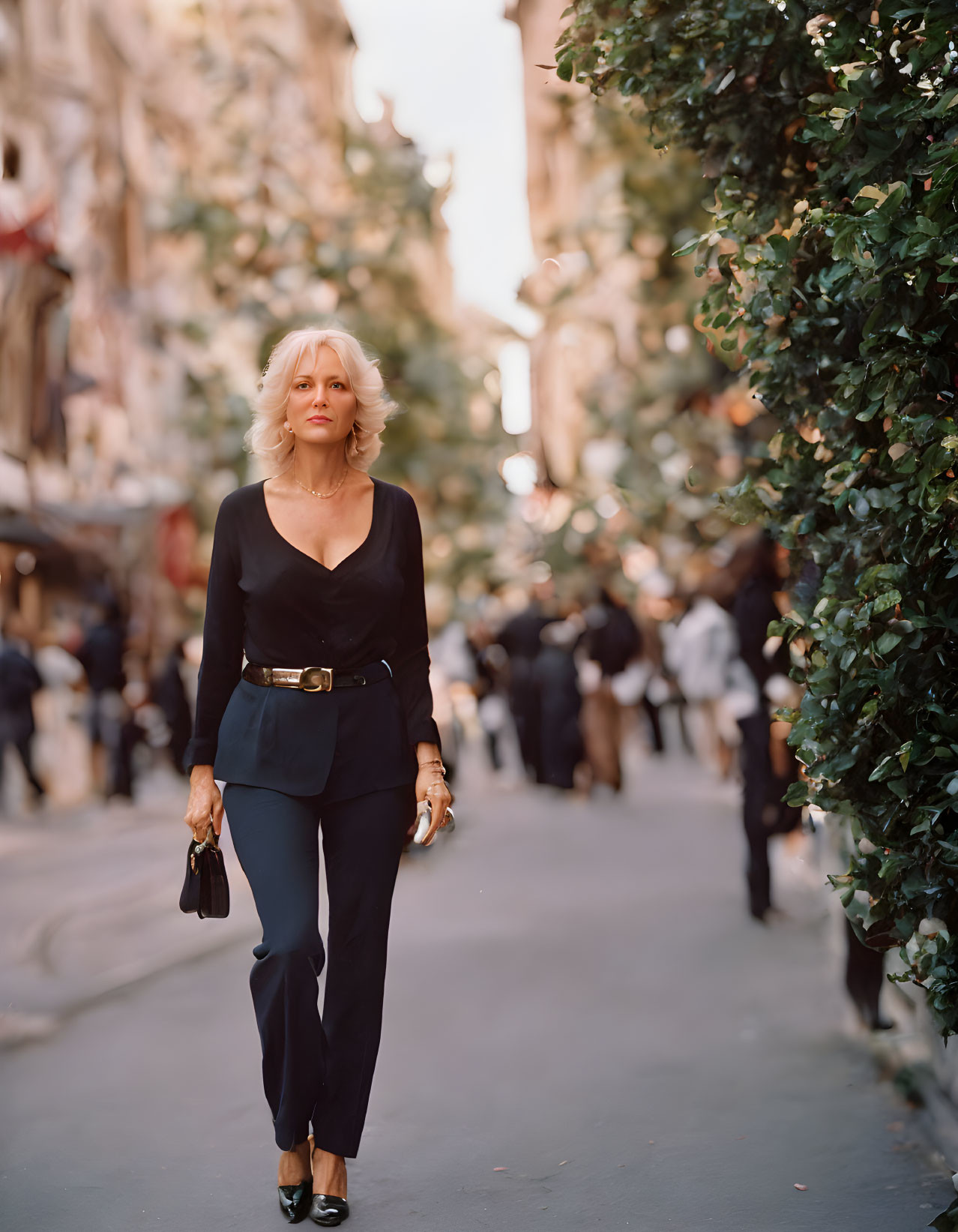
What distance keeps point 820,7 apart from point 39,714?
2153cm

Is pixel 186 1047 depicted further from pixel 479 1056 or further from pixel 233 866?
pixel 233 866

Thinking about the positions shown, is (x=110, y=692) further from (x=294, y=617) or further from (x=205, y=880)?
(x=294, y=617)

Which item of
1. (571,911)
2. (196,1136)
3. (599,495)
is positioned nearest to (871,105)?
(196,1136)

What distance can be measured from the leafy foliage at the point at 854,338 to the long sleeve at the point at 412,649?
0.99 metres

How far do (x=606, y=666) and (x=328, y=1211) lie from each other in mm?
12433

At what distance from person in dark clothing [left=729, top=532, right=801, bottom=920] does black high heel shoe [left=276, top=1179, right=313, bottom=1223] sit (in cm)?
485

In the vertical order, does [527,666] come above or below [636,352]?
below

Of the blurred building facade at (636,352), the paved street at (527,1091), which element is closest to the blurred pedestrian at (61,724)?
the blurred building facade at (636,352)

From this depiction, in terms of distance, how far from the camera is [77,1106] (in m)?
5.66

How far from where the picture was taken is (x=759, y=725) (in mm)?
9055

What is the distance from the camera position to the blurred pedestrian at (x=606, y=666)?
16.6 meters

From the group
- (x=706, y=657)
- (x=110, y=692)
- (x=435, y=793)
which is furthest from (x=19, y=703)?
(x=435, y=793)

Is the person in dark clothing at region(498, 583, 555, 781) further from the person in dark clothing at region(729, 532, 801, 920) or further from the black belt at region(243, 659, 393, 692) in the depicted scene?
the black belt at region(243, 659, 393, 692)

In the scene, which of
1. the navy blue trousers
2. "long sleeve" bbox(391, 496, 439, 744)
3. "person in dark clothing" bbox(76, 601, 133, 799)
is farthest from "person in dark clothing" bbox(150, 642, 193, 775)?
the navy blue trousers
